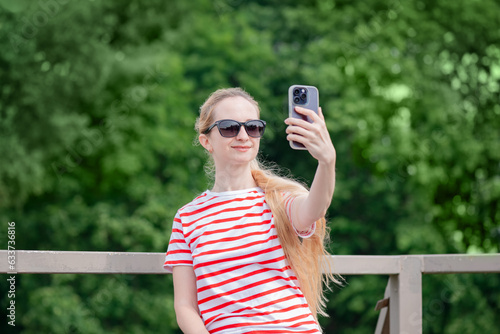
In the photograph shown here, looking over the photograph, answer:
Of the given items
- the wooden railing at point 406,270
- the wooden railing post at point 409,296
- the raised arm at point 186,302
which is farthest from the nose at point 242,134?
the wooden railing post at point 409,296

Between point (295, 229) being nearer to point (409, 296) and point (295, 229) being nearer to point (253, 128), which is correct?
point (253, 128)

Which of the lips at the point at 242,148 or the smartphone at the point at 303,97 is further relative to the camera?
the lips at the point at 242,148

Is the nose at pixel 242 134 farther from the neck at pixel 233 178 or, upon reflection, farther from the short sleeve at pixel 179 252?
the short sleeve at pixel 179 252

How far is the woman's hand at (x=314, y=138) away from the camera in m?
1.52

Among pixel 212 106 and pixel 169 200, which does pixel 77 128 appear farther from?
pixel 212 106

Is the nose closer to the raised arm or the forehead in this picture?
the forehead

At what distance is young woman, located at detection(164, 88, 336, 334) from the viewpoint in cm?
170

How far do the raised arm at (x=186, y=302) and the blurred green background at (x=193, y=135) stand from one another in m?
8.42

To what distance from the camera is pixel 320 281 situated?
74.4 inches

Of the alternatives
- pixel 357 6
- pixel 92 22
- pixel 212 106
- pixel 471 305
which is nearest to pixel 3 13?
pixel 92 22

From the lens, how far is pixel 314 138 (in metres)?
1.53

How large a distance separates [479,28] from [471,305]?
4724 millimetres

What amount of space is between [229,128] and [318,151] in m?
0.37

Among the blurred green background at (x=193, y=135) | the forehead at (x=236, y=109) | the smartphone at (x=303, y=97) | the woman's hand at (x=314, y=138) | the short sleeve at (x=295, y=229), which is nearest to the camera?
the woman's hand at (x=314, y=138)
